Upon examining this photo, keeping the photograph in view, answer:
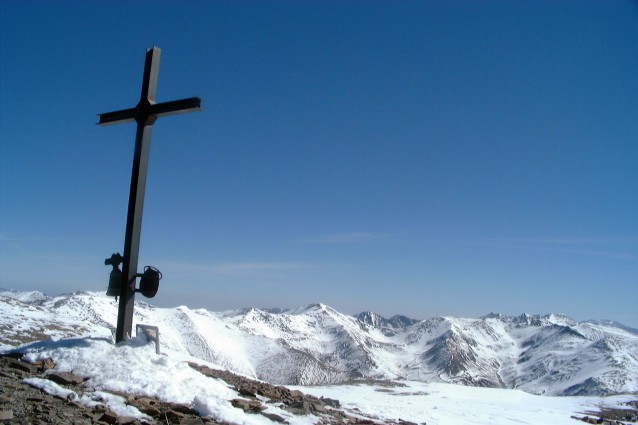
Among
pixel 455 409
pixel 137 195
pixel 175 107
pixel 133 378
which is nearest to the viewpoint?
pixel 133 378

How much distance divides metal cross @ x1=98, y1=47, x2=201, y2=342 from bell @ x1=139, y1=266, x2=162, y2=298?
0.31 metres

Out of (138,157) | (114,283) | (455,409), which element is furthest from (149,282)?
(455,409)

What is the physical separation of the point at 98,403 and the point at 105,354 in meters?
2.20

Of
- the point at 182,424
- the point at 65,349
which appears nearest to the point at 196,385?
the point at 182,424

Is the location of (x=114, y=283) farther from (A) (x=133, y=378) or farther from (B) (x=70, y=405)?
(B) (x=70, y=405)

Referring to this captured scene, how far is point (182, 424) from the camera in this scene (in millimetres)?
8336

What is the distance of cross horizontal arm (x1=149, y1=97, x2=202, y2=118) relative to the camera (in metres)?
11.4

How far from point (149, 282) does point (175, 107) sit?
4.49m

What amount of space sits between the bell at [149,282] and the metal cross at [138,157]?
31 cm

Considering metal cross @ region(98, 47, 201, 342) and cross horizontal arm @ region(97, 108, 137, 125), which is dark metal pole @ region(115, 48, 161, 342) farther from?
cross horizontal arm @ region(97, 108, 137, 125)

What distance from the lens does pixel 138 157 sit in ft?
40.1

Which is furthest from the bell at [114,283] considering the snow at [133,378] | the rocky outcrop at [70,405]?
the rocky outcrop at [70,405]

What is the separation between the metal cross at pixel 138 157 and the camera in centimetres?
1166

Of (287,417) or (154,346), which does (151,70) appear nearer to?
(154,346)
